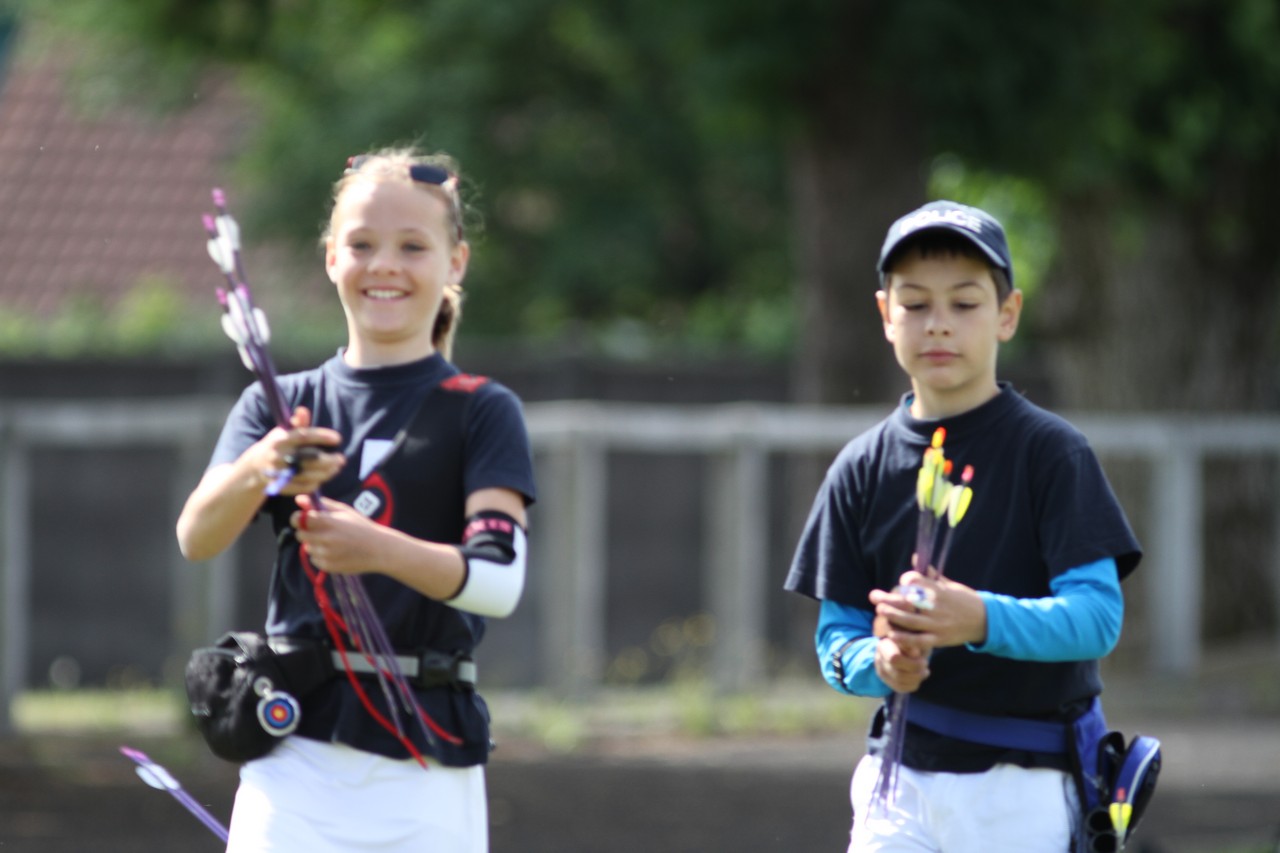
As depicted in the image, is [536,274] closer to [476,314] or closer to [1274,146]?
[476,314]

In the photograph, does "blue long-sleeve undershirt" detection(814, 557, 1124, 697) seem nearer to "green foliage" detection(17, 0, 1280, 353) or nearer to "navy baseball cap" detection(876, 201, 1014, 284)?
"navy baseball cap" detection(876, 201, 1014, 284)

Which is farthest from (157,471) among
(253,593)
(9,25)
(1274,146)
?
(1274,146)

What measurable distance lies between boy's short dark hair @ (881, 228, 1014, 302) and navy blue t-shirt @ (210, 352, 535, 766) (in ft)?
2.45

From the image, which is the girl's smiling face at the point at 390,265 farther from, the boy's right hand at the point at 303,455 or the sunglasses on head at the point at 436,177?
the boy's right hand at the point at 303,455

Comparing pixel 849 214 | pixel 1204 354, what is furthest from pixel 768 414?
pixel 1204 354

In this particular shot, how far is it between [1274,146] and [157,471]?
294 inches

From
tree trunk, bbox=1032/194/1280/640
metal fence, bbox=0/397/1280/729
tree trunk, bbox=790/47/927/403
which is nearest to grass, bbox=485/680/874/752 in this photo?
metal fence, bbox=0/397/1280/729

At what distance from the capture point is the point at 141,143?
26797 millimetres

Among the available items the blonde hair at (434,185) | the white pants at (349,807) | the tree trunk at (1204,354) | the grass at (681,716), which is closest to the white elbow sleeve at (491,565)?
the white pants at (349,807)

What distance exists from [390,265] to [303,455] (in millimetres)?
563

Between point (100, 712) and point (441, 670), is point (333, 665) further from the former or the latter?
point (100, 712)

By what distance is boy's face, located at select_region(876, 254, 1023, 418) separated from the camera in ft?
12.7

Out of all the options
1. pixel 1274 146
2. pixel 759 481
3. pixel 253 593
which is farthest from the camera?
pixel 1274 146

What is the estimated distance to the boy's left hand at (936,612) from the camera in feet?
11.6
